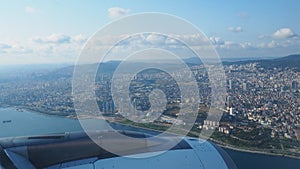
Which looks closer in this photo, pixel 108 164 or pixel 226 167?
pixel 108 164

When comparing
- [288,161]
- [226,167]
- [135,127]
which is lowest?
[288,161]

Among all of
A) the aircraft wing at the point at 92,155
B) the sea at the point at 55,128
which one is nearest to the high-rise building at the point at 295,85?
the sea at the point at 55,128

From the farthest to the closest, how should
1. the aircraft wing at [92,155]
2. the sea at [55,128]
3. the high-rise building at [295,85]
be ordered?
the high-rise building at [295,85]
the sea at [55,128]
the aircraft wing at [92,155]

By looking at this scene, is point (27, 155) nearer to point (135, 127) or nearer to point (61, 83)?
point (135, 127)

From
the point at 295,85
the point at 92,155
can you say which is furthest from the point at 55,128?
the point at 295,85

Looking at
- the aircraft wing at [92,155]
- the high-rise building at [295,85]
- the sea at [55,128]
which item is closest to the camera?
the aircraft wing at [92,155]

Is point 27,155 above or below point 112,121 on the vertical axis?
above

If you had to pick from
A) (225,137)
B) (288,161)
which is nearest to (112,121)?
(225,137)

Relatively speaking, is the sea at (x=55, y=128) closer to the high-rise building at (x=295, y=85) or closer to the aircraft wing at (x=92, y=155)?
the aircraft wing at (x=92, y=155)
